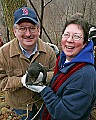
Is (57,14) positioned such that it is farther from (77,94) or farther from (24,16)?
(77,94)

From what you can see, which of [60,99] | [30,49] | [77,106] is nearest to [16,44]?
[30,49]

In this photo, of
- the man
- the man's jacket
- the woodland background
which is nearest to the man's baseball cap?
the man

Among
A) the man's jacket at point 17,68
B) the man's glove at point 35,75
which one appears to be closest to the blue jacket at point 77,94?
the man's glove at point 35,75

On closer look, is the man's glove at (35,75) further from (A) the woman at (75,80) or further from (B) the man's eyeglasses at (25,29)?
(B) the man's eyeglasses at (25,29)

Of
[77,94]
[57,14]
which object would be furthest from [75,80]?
[57,14]

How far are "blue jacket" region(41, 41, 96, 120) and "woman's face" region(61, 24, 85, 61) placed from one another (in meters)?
0.06

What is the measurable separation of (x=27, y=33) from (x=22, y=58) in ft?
1.13

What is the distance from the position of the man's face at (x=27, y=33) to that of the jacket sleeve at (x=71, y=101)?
2.38 ft

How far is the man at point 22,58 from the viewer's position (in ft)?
7.35

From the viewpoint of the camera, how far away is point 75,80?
170cm

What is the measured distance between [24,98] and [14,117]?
1.41 m

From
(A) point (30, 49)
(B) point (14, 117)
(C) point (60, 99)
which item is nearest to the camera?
(C) point (60, 99)

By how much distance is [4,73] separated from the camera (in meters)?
2.45

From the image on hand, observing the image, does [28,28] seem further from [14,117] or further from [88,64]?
[14,117]
